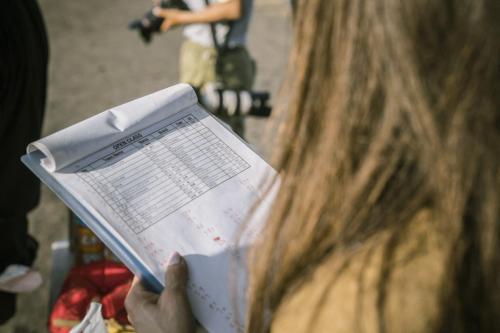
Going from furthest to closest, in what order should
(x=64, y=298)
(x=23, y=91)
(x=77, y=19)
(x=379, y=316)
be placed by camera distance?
(x=77, y=19) < (x=23, y=91) < (x=64, y=298) < (x=379, y=316)

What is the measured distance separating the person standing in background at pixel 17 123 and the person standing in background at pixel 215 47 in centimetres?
59

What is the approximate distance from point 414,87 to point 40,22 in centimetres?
137

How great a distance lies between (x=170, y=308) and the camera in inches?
29.0

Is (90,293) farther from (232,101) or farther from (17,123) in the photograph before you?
(232,101)

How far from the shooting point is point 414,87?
463 millimetres

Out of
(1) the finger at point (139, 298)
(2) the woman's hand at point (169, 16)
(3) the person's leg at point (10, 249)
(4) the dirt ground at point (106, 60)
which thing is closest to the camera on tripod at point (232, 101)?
(2) the woman's hand at point (169, 16)

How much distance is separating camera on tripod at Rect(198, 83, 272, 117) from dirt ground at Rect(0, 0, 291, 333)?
1.33 feet

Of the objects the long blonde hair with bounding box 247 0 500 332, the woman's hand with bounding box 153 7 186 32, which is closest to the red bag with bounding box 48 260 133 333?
the long blonde hair with bounding box 247 0 500 332

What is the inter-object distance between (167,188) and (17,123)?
0.88 meters

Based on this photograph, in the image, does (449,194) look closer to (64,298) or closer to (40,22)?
(64,298)

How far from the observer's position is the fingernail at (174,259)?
747 mm

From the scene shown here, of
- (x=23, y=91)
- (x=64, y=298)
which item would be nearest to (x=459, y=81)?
(x=64, y=298)

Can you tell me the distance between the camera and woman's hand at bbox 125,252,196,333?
0.73 m

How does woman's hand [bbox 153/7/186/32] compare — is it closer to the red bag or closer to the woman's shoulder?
the red bag
